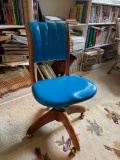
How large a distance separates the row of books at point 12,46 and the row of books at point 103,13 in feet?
3.64

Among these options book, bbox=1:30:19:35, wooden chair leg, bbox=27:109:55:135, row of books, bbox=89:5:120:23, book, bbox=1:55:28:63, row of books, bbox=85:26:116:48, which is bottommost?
wooden chair leg, bbox=27:109:55:135

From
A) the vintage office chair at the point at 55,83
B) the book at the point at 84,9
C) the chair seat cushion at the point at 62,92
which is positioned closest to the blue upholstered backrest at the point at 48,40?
the vintage office chair at the point at 55,83

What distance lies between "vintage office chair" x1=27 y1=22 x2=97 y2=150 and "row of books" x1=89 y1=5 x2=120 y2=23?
3.49 ft

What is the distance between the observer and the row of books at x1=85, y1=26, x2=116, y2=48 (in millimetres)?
2131

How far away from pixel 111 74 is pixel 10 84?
1684 mm

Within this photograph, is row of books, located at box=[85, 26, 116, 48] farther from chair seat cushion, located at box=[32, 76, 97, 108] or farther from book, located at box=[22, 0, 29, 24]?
chair seat cushion, located at box=[32, 76, 97, 108]

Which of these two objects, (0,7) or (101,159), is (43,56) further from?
(101,159)

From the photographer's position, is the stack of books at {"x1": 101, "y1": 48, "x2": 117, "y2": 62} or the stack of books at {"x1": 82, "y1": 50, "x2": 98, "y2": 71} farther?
the stack of books at {"x1": 101, "y1": 48, "x2": 117, "y2": 62}

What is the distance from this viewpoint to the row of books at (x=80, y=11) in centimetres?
187

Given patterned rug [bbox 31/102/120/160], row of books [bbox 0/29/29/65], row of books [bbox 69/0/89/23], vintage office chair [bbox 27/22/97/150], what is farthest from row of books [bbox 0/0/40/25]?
patterned rug [bbox 31/102/120/160]

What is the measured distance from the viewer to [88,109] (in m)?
1.55

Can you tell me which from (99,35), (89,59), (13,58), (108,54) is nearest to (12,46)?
(13,58)

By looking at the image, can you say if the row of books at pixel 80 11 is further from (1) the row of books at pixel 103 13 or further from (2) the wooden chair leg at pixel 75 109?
(2) the wooden chair leg at pixel 75 109

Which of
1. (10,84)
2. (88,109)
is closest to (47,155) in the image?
(88,109)
